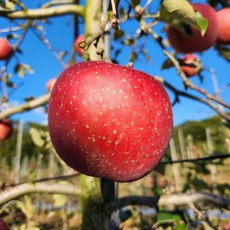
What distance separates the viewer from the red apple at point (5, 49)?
65.5 inches

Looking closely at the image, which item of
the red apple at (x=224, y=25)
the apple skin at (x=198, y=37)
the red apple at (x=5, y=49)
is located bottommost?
the apple skin at (x=198, y=37)

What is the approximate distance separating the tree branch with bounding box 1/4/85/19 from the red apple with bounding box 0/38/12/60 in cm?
72

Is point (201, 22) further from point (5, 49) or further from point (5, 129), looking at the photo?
point (5, 49)

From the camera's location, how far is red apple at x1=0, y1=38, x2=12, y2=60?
65.5 inches

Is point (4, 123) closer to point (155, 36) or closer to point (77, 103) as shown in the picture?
point (155, 36)

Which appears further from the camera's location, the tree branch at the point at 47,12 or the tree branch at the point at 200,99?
the tree branch at the point at 47,12

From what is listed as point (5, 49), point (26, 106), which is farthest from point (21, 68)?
point (26, 106)

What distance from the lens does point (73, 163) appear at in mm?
527

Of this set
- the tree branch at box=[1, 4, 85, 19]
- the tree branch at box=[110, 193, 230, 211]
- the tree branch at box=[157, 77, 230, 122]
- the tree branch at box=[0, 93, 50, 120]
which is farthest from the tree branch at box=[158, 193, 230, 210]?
the tree branch at box=[1, 4, 85, 19]

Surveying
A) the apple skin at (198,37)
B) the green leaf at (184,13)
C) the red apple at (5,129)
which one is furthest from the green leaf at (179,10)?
the red apple at (5,129)

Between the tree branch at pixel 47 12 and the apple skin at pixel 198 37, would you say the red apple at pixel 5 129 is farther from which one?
the apple skin at pixel 198 37

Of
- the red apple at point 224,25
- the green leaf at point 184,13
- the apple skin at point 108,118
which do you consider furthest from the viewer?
the red apple at point 224,25

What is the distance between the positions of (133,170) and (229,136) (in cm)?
41

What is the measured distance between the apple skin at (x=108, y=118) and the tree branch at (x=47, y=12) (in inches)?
20.3
